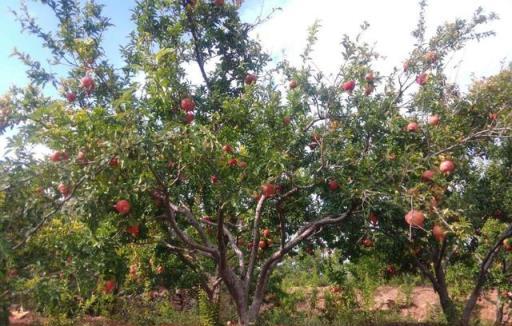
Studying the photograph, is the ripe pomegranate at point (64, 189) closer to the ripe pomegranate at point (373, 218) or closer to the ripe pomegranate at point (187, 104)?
the ripe pomegranate at point (187, 104)

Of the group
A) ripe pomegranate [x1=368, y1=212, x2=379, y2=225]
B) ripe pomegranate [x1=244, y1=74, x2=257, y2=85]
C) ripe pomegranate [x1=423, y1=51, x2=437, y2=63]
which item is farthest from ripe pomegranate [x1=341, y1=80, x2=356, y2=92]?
ripe pomegranate [x1=368, y1=212, x2=379, y2=225]

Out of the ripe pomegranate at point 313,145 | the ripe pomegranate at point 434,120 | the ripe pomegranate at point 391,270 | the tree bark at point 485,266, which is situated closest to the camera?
the ripe pomegranate at point 434,120

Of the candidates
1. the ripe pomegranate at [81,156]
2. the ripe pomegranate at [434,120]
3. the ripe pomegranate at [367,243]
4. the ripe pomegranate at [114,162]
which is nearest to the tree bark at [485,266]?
the ripe pomegranate at [367,243]

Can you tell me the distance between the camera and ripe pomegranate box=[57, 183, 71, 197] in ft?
13.0

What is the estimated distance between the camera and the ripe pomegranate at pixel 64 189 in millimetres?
3966

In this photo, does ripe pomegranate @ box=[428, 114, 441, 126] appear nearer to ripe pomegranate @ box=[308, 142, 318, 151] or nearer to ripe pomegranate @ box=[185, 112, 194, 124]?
ripe pomegranate @ box=[308, 142, 318, 151]

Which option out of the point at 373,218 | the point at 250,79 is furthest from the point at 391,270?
the point at 250,79

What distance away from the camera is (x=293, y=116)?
6309mm

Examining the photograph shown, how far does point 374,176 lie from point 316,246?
2.92 meters

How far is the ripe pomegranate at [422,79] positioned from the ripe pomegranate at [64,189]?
16.3ft

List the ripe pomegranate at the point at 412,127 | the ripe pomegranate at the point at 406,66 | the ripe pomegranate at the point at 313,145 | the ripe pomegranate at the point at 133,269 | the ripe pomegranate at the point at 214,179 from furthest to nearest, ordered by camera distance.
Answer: the ripe pomegranate at the point at 133,269, the ripe pomegranate at the point at 406,66, the ripe pomegranate at the point at 313,145, the ripe pomegranate at the point at 412,127, the ripe pomegranate at the point at 214,179

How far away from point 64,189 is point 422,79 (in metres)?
5.05

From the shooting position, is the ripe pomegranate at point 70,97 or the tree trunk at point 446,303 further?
the tree trunk at point 446,303

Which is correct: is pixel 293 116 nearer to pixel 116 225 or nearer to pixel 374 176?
pixel 374 176
